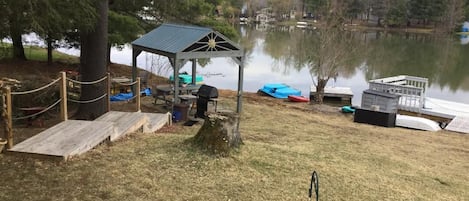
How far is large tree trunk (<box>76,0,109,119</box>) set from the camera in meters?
7.79

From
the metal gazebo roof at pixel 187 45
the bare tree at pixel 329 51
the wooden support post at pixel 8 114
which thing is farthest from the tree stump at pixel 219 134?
the bare tree at pixel 329 51

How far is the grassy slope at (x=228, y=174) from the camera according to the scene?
13.9 feet

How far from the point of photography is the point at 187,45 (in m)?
9.52

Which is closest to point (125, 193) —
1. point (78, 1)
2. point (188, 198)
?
point (188, 198)

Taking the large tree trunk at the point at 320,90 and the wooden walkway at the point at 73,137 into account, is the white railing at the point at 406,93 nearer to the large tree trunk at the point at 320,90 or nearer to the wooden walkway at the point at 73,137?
the large tree trunk at the point at 320,90

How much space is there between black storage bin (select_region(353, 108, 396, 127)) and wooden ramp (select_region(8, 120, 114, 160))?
766cm

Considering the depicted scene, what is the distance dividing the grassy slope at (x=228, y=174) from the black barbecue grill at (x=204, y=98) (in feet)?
8.25

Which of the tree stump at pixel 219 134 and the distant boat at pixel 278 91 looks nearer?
the tree stump at pixel 219 134

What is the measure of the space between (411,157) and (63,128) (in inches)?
219

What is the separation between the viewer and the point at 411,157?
759 cm

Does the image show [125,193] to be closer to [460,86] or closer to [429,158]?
[429,158]

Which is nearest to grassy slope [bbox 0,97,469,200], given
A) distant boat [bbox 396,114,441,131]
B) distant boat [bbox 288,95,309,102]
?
distant boat [bbox 396,114,441,131]

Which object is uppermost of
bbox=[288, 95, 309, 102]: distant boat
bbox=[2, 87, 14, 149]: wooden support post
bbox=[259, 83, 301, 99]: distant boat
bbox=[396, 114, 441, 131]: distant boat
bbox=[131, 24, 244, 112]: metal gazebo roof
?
bbox=[131, 24, 244, 112]: metal gazebo roof

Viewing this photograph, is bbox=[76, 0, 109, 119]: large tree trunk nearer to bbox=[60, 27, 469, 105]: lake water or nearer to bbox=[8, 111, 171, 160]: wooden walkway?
bbox=[8, 111, 171, 160]: wooden walkway
